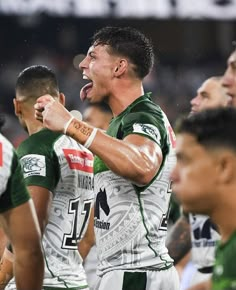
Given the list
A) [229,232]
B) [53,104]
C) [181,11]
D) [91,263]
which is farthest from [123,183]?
[181,11]

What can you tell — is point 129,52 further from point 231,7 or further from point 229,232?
point 231,7

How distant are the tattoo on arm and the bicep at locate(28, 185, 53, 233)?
1.71 metres

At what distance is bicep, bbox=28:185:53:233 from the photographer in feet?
20.0

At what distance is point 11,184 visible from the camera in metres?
4.97

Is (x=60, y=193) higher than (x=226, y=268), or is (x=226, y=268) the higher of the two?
(x=60, y=193)

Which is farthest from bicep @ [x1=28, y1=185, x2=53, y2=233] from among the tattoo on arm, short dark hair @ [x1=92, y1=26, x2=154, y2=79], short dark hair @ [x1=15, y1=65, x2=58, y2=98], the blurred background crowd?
the blurred background crowd

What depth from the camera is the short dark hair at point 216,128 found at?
4410mm

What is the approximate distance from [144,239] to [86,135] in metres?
0.79

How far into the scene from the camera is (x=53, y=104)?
231 inches

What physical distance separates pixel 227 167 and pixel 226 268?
0.41 metres

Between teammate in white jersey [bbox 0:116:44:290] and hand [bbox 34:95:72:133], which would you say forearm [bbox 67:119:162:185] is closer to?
hand [bbox 34:95:72:133]

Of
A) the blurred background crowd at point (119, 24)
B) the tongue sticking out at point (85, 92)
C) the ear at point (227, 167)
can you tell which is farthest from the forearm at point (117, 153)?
the blurred background crowd at point (119, 24)

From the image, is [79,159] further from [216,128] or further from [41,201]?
[216,128]

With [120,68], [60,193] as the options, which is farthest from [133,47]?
[60,193]
